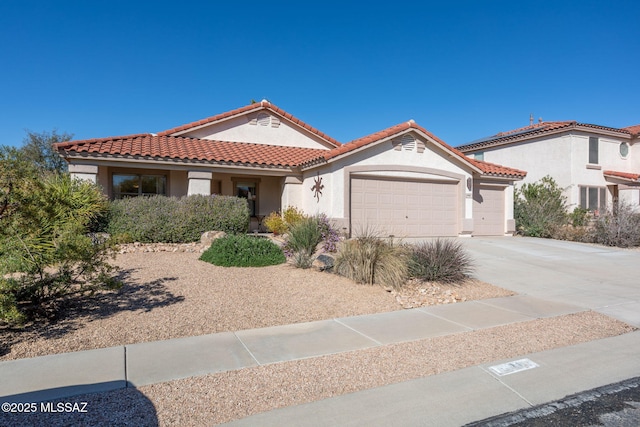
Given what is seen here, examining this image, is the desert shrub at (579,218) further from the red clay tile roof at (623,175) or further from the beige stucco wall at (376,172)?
the beige stucco wall at (376,172)

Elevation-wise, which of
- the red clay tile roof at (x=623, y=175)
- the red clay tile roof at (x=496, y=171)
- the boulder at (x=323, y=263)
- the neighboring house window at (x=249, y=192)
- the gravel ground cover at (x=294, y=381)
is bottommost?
the gravel ground cover at (x=294, y=381)

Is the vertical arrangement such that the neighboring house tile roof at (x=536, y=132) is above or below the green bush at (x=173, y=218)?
above

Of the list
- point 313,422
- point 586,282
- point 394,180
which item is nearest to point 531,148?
point 394,180

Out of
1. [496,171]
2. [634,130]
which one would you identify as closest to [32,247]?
[496,171]

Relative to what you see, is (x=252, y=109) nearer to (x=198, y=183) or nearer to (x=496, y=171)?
(x=198, y=183)

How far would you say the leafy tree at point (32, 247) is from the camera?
18.0 ft

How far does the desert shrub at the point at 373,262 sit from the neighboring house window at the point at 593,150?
66.4 feet

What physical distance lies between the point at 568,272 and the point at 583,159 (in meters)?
15.8

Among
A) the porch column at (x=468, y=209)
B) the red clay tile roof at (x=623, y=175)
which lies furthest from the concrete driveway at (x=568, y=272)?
the red clay tile roof at (x=623, y=175)

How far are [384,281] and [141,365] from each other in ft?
17.6

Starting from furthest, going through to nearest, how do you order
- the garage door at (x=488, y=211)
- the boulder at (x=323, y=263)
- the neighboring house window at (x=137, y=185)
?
the garage door at (x=488, y=211) → the neighboring house window at (x=137, y=185) → the boulder at (x=323, y=263)

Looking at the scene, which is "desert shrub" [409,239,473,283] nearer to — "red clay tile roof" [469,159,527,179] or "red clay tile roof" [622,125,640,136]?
"red clay tile roof" [469,159,527,179]

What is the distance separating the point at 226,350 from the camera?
5.38 m

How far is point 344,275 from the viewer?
31.4 ft
